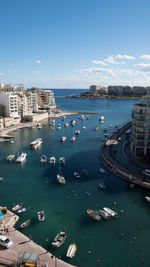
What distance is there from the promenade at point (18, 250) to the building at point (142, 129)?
118 ft

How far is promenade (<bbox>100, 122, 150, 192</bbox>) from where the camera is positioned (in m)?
43.8

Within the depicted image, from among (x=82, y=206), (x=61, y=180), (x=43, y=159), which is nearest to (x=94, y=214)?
(x=82, y=206)

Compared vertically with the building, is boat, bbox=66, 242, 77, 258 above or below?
below

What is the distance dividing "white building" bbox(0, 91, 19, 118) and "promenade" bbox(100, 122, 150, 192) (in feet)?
196

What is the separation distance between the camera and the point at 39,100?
147 m

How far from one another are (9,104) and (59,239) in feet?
287

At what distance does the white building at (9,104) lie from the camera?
104m

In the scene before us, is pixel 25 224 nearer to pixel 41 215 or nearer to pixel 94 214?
pixel 41 215

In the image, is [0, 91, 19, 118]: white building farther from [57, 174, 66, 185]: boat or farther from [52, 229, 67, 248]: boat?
[52, 229, 67, 248]: boat

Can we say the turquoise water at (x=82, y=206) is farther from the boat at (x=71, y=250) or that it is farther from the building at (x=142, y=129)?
the building at (x=142, y=129)

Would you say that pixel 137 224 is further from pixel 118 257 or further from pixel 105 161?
pixel 105 161

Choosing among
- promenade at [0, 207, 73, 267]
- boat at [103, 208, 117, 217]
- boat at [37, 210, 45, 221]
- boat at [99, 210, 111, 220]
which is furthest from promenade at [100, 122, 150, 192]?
promenade at [0, 207, 73, 267]

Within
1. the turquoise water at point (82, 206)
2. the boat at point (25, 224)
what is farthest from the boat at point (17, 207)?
the boat at point (25, 224)

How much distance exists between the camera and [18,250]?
25938 millimetres
